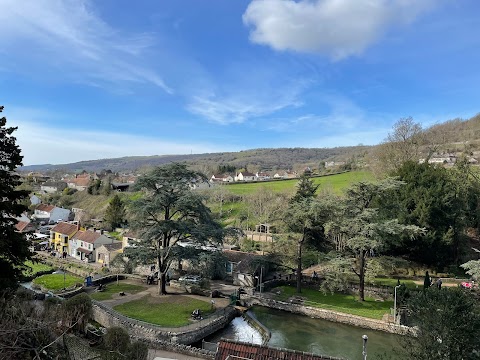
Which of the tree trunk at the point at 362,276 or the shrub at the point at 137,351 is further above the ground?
the shrub at the point at 137,351

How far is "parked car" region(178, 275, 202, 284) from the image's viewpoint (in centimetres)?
3170

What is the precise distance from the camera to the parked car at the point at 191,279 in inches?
1248

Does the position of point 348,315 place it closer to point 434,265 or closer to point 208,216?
point 208,216

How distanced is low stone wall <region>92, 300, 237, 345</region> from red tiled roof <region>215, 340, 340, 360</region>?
24.8 ft

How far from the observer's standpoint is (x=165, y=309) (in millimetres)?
24688

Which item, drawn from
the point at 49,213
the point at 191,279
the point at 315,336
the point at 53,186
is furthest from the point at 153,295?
the point at 53,186

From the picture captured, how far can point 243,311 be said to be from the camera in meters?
27.4

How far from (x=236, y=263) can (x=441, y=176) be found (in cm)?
2372

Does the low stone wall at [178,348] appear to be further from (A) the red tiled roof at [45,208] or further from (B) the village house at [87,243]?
(A) the red tiled roof at [45,208]

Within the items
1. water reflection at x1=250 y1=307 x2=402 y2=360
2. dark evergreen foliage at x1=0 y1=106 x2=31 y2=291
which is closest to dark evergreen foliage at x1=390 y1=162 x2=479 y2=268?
water reflection at x1=250 y1=307 x2=402 y2=360

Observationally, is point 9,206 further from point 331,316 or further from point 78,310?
point 331,316

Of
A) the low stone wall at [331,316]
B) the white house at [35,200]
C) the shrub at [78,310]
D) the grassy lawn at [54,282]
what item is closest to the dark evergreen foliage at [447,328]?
the low stone wall at [331,316]

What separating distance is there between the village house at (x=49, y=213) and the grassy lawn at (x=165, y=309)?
178ft

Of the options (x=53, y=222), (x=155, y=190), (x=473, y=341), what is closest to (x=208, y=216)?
(x=155, y=190)
